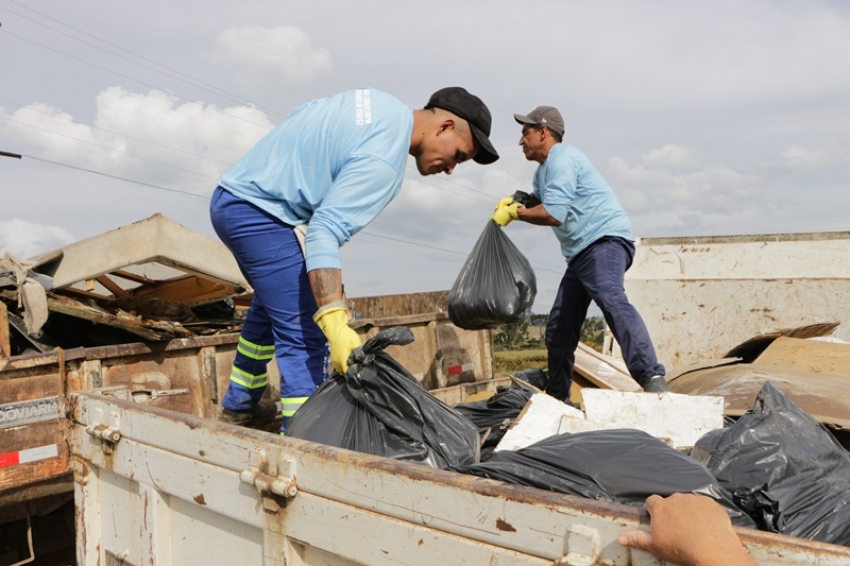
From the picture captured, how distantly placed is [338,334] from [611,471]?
3.00 ft

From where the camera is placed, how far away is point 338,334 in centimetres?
219

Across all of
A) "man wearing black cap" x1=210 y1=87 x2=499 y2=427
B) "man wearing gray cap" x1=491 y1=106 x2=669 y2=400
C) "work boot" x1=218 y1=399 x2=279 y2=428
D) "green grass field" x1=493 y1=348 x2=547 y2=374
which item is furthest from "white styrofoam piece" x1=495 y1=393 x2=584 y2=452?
"green grass field" x1=493 y1=348 x2=547 y2=374

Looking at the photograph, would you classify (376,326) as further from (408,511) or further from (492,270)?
(408,511)

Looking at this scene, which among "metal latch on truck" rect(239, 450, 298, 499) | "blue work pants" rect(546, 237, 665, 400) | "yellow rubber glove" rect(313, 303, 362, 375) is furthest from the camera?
"blue work pants" rect(546, 237, 665, 400)

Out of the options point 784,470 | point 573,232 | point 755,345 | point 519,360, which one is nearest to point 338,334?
point 784,470

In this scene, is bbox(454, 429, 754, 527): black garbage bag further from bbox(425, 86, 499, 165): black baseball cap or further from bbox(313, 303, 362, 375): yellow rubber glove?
bbox(425, 86, 499, 165): black baseball cap

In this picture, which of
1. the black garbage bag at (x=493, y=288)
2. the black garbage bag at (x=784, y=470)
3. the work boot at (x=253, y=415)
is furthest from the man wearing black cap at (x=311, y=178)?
the black garbage bag at (x=784, y=470)

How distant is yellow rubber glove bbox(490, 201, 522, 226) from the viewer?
381 centimetres

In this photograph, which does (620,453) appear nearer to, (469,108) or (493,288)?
(469,108)

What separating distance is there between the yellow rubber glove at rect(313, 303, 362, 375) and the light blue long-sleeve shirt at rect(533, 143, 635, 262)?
69.7 inches

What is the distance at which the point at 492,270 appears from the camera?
3.56 metres

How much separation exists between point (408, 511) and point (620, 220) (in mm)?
2665

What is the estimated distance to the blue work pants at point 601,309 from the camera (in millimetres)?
3332

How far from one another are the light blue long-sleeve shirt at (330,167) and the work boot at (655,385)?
1507mm
